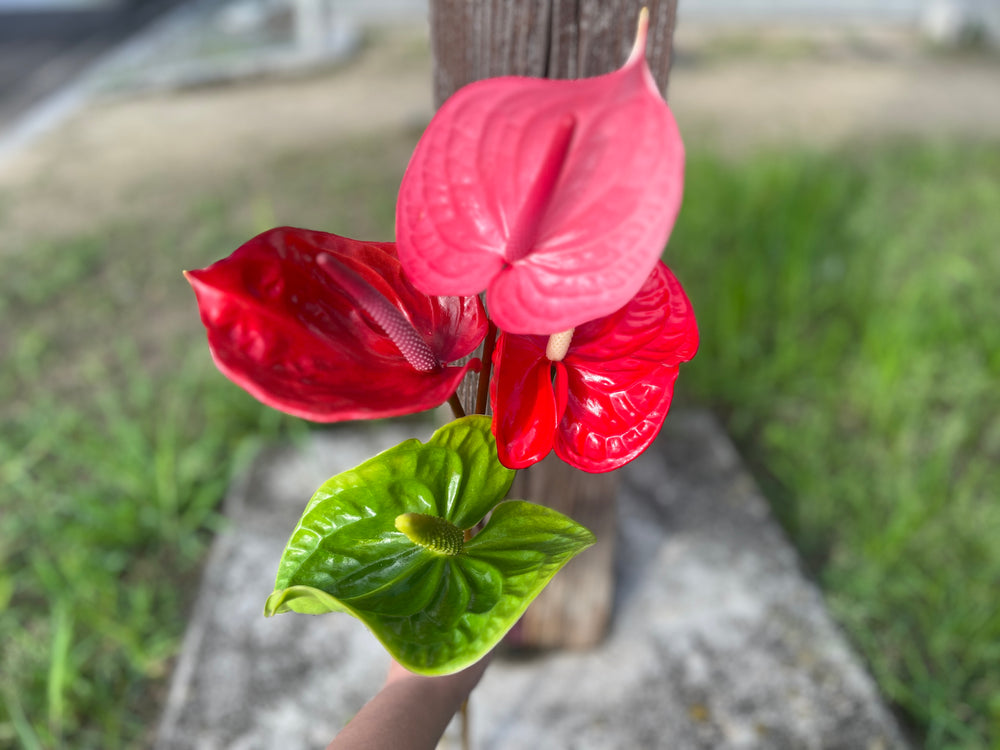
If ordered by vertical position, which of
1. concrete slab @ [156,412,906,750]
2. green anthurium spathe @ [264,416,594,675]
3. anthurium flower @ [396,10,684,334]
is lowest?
concrete slab @ [156,412,906,750]

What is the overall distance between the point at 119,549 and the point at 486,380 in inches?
46.2

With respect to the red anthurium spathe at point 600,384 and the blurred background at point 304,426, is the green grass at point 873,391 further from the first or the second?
the red anthurium spathe at point 600,384

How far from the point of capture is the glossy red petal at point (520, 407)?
0.39m

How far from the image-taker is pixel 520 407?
40 cm

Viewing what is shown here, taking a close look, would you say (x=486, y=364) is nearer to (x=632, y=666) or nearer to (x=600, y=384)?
(x=600, y=384)

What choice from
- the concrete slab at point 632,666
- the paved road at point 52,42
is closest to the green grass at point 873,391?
the concrete slab at point 632,666

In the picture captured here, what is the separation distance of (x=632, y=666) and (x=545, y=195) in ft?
3.03

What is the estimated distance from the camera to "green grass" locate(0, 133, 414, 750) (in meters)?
1.15

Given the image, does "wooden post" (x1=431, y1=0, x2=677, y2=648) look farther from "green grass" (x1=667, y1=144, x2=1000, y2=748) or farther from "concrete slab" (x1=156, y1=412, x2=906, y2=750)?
"green grass" (x1=667, y1=144, x2=1000, y2=748)

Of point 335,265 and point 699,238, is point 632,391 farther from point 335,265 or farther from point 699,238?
point 699,238

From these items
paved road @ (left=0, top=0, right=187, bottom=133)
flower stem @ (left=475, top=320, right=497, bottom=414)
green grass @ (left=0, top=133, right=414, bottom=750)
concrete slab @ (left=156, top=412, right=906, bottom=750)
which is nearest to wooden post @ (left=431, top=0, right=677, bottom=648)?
flower stem @ (left=475, top=320, right=497, bottom=414)

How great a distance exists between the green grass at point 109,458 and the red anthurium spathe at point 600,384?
1.01 m

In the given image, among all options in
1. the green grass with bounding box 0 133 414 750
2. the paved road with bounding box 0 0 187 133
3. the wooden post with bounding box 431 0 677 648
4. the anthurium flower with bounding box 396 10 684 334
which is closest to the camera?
the anthurium flower with bounding box 396 10 684 334

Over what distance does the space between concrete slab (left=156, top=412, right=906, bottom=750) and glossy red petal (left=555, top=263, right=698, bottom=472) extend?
73 cm
